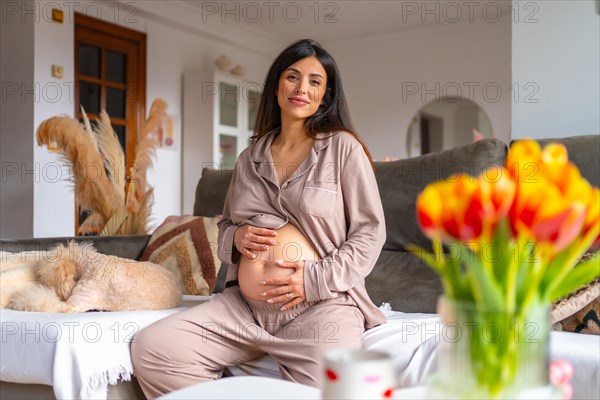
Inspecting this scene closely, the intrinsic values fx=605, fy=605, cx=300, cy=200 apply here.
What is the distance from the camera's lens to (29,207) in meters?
4.37

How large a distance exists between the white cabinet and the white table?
4524 mm

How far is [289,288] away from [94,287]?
2.25 feet

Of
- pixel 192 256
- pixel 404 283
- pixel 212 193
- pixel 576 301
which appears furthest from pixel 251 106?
pixel 576 301

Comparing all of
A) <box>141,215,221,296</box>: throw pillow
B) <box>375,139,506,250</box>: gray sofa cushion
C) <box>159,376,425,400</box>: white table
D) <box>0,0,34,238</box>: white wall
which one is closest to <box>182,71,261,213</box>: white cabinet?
<box>0,0,34,238</box>: white wall

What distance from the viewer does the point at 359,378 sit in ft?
2.11

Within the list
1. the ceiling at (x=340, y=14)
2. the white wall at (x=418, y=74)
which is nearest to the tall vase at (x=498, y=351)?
the ceiling at (x=340, y=14)

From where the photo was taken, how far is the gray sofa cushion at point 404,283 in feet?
6.44

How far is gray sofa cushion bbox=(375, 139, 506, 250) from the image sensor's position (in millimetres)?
2084

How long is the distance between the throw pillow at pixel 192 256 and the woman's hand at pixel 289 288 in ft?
2.63

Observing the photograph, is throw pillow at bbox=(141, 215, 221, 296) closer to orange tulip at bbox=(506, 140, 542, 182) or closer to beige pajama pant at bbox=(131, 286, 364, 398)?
beige pajama pant at bbox=(131, 286, 364, 398)

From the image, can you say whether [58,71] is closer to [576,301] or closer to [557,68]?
[557,68]

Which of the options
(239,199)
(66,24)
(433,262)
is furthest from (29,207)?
(433,262)

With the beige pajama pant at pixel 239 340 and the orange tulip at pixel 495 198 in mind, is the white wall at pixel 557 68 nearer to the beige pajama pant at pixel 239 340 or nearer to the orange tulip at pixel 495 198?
the beige pajama pant at pixel 239 340

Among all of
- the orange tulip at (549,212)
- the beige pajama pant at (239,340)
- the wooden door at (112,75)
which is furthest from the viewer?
the wooden door at (112,75)
